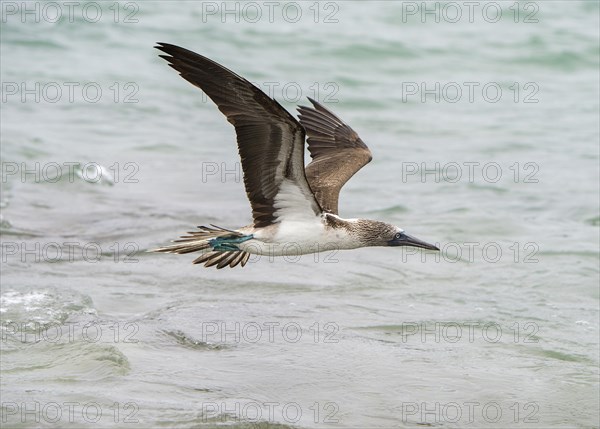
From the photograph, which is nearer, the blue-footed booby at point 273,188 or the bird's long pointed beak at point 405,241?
the blue-footed booby at point 273,188

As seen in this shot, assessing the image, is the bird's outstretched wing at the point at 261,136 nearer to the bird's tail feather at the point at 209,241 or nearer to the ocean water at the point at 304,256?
the bird's tail feather at the point at 209,241

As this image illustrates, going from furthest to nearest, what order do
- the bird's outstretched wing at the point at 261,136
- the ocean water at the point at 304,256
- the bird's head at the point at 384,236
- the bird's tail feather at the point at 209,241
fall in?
1. the ocean water at the point at 304,256
2. the bird's head at the point at 384,236
3. the bird's tail feather at the point at 209,241
4. the bird's outstretched wing at the point at 261,136

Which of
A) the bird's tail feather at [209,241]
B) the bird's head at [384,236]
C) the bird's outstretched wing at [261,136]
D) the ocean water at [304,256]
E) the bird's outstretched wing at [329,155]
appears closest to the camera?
the bird's outstretched wing at [261,136]

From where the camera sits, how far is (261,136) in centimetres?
580

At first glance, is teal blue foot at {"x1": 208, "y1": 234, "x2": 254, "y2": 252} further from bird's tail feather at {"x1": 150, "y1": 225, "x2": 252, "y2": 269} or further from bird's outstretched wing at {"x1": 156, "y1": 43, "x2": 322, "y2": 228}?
bird's outstretched wing at {"x1": 156, "y1": 43, "x2": 322, "y2": 228}

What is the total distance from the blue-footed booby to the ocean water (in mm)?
942

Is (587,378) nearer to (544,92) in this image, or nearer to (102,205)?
(102,205)

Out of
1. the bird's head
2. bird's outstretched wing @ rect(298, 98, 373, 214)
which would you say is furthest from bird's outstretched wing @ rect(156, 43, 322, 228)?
bird's outstretched wing @ rect(298, 98, 373, 214)

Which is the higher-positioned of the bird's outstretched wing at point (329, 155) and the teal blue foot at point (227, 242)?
the bird's outstretched wing at point (329, 155)

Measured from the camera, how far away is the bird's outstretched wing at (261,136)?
557 centimetres

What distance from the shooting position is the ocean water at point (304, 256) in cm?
684

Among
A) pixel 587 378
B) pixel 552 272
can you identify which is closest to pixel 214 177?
pixel 552 272

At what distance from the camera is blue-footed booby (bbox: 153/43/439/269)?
561cm

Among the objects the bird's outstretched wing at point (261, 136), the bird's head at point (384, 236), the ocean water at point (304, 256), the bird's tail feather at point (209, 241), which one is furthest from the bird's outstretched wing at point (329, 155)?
the ocean water at point (304, 256)
